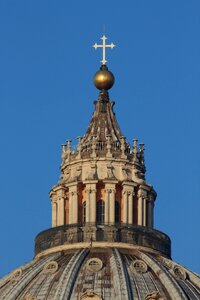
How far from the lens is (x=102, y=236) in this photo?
16962 centimetres

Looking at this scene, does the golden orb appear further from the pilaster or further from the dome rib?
the dome rib

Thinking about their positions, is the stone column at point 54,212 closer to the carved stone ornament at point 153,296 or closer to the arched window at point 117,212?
the arched window at point 117,212

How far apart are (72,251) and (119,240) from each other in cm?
310

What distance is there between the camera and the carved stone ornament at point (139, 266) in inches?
6535

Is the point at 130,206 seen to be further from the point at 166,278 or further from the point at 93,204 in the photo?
the point at 166,278

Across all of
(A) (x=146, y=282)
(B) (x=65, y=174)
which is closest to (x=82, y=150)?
(B) (x=65, y=174)

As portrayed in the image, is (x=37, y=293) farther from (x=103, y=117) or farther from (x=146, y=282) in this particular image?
(x=103, y=117)

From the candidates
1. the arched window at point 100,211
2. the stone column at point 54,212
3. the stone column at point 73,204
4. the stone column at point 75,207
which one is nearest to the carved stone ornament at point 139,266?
the arched window at point 100,211

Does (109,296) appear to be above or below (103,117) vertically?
below

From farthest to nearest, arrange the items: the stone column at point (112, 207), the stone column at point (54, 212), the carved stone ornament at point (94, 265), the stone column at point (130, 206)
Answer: the stone column at point (54, 212) < the stone column at point (130, 206) < the stone column at point (112, 207) < the carved stone ornament at point (94, 265)

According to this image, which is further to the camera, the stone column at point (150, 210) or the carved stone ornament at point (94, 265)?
→ the stone column at point (150, 210)

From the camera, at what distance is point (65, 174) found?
175875 millimetres

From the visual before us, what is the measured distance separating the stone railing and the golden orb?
1186 cm

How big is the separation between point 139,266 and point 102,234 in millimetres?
4429
